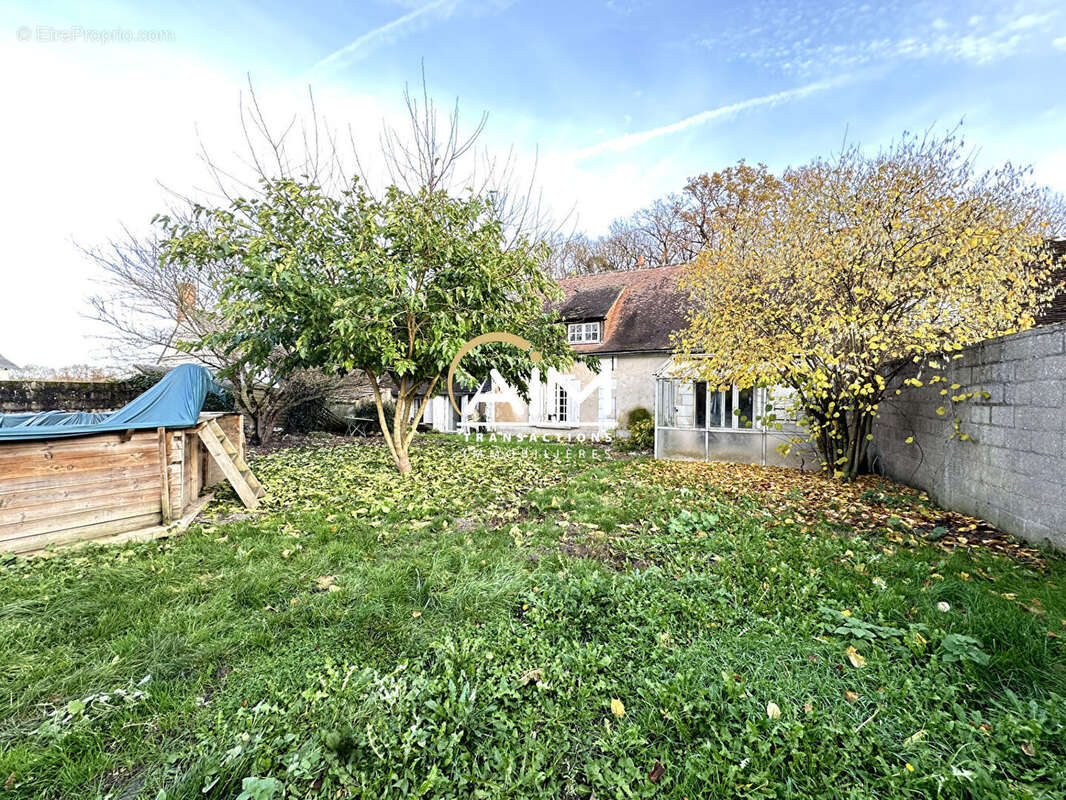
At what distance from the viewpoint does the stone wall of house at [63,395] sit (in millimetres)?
9523

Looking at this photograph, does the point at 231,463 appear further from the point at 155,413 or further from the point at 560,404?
the point at 560,404

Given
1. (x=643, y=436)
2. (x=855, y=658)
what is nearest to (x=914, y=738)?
(x=855, y=658)

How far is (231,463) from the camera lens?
5402mm

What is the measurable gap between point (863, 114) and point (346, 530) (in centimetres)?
1196

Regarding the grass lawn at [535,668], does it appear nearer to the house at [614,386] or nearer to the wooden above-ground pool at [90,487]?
the wooden above-ground pool at [90,487]

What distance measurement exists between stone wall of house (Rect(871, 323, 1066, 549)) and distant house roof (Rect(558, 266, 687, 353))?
885 cm

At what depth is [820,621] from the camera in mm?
2744

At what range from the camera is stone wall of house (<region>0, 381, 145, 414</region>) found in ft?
31.2

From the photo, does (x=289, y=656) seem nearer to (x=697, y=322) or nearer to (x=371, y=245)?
(x=371, y=245)

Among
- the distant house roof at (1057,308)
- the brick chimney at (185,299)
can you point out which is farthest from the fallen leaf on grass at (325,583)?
the distant house roof at (1057,308)

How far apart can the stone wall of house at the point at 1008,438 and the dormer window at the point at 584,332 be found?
10.9 meters

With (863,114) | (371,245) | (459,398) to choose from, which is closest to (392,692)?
(371,245)

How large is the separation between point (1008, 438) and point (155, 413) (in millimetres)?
9033

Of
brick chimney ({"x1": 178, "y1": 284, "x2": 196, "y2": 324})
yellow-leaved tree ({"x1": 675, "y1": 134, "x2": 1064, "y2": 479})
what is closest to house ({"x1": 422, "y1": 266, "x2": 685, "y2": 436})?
yellow-leaved tree ({"x1": 675, "y1": 134, "x2": 1064, "y2": 479})
